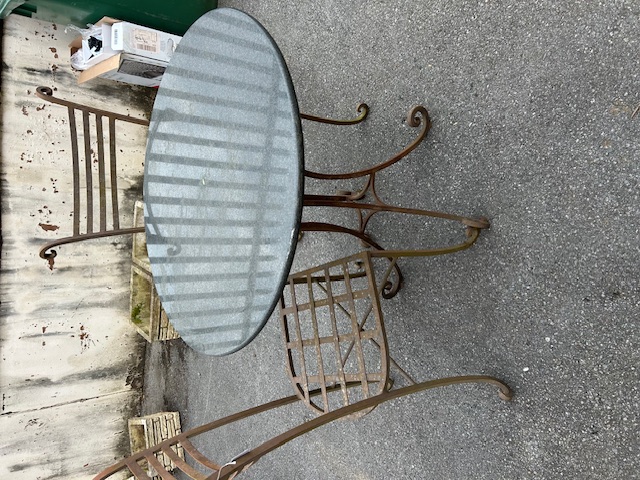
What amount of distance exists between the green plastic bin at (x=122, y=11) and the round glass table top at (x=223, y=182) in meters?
1.28

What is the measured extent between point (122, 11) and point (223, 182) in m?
1.76

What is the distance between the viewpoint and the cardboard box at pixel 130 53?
2.57 metres

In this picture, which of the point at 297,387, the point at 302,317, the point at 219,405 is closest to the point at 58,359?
the point at 219,405

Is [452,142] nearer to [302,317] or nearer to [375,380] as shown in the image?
[375,380]

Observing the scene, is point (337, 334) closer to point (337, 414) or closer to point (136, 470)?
point (337, 414)

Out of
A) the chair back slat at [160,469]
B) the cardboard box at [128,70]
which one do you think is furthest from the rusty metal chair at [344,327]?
the cardboard box at [128,70]

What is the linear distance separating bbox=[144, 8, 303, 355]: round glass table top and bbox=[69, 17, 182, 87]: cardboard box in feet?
3.40

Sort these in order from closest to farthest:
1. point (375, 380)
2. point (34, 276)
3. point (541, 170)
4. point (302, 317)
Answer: point (375, 380)
point (541, 170)
point (302, 317)
point (34, 276)

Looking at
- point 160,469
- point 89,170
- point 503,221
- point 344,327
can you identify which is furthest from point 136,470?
point 503,221

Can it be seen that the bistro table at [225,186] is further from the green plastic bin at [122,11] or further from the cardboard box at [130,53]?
the green plastic bin at [122,11]

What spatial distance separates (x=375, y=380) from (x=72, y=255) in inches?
83.6

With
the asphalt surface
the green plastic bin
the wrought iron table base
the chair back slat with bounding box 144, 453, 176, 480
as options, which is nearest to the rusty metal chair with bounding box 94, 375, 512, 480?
the chair back slat with bounding box 144, 453, 176, 480

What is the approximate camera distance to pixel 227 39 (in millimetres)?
1479

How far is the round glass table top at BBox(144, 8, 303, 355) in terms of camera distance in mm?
1326
